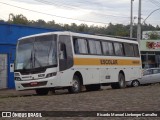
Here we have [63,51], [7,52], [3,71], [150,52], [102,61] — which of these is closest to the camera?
[63,51]

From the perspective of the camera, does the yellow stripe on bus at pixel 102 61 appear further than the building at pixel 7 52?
No

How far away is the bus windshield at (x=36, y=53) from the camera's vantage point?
2211 cm

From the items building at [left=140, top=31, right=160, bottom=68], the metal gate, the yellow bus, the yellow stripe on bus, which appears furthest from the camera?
building at [left=140, top=31, right=160, bottom=68]

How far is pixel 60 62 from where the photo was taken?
22.2 m

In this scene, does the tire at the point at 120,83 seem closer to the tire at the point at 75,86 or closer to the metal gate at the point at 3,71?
the tire at the point at 75,86

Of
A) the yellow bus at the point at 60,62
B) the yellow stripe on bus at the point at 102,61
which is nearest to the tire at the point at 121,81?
the yellow stripe on bus at the point at 102,61

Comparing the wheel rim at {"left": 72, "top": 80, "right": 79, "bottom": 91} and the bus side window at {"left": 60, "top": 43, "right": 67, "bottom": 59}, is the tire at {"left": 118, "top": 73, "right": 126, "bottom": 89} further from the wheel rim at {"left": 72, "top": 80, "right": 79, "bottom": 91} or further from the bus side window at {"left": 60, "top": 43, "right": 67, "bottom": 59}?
the bus side window at {"left": 60, "top": 43, "right": 67, "bottom": 59}

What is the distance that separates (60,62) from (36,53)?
1284mm

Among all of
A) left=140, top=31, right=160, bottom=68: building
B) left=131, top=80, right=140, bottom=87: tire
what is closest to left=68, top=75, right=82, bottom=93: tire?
left=131, top=80, right=140, bottom=87: tire

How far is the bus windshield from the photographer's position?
72.5 ft

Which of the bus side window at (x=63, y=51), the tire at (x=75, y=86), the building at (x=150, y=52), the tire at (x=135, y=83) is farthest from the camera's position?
the building at (x=150, y=52)

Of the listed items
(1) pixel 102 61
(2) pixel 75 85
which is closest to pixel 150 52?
(1) pixel 102 61

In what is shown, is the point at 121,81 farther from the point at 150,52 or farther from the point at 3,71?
the point at 150,52

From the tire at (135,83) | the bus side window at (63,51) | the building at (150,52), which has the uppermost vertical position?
the building at (150,52)
